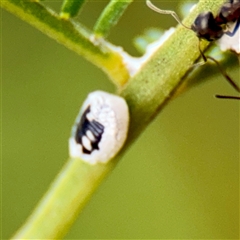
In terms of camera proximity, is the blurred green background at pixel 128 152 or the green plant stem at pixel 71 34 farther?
the blurred green background at pixel 128 152

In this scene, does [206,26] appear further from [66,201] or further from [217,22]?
[66,201]

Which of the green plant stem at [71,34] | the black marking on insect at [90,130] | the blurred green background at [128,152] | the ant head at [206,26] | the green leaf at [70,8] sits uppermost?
the ant head at [206,26]

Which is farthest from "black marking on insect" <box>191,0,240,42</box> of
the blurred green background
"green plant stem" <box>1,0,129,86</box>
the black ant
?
the blurred green background

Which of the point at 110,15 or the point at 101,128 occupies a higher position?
the point at 110,15

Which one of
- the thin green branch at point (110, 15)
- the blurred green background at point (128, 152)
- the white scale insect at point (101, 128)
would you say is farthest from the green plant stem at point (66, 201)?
the blurred green background at point (128, 152)

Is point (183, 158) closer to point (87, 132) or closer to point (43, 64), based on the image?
point (43, 64)

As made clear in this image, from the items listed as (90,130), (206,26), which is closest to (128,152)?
(90,130)

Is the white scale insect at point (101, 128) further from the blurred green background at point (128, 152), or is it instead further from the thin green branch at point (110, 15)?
the blurred green background at point (128, 152)
